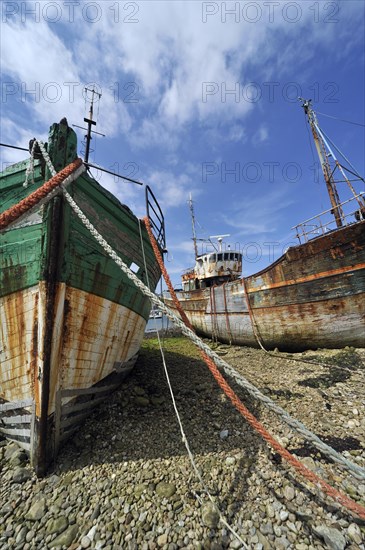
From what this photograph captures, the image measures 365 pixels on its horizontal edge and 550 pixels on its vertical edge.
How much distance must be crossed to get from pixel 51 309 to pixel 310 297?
9433 millimetres

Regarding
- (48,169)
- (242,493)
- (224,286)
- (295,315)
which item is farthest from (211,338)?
(48,169)

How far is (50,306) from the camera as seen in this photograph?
3549mm

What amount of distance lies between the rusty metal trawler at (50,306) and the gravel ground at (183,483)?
49 centimetres

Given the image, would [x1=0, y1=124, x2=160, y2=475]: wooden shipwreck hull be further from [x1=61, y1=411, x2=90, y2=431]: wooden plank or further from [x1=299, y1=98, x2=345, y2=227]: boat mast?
[x1=299, y1=98, x2=345, y2=227]: boat mast

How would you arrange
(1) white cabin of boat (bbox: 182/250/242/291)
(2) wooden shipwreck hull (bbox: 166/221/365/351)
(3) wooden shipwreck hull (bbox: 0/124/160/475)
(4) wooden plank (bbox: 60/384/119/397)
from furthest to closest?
1. (1) white cabin of boat (bbox: 182/250/242/291)
2. (2) wooden shipwreck hull (bbox: 166/221/365/351)
3. (4) wooden plank (bbox: 60/384/119/397)
4. (3) wooden shipwreck hull (bbox: 0/124/160/475)

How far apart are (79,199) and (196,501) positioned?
15.3 feet

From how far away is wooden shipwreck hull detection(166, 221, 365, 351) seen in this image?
8.69 meters

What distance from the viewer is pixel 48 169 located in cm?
374

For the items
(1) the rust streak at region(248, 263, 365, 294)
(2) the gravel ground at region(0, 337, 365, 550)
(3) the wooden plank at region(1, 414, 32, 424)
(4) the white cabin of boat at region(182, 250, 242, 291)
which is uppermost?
(4) the white cabin of boat at region(182, 250, 242, 291)

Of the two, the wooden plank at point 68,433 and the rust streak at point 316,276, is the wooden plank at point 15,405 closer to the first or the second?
the wooden plank at point 68,433

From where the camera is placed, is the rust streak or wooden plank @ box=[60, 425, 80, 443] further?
the rust streak

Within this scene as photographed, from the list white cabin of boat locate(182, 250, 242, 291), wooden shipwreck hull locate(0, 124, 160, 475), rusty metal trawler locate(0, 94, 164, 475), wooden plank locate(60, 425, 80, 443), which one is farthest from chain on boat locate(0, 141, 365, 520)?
white cabin of boat locate(182, 250, 242, 291)

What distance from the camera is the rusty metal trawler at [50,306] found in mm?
3566

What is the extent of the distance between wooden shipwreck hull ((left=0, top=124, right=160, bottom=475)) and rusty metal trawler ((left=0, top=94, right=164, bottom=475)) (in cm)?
1
